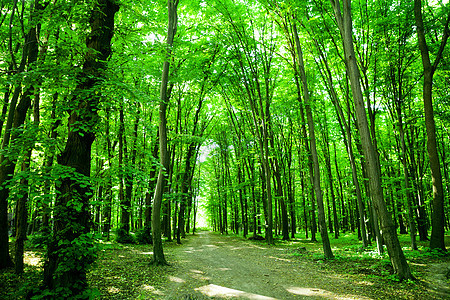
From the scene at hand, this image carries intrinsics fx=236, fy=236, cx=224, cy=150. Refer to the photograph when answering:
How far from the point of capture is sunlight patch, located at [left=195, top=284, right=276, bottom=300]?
5305 millimetres

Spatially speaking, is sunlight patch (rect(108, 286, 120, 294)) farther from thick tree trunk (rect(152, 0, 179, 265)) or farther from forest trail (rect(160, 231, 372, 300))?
thick tree trunk (rect(152, 0, 179, 265))

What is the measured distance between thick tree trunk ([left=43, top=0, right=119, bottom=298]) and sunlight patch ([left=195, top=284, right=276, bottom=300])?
2.68 m

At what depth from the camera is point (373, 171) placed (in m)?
6.64

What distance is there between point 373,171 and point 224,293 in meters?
5.13

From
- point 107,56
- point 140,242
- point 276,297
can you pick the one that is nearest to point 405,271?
point 276,297

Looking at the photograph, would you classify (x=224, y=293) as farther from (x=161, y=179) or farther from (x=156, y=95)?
(x=156, y=95)

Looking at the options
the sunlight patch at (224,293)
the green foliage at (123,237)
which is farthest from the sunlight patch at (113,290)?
the green foliage at (123,237)

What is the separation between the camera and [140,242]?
1595cm

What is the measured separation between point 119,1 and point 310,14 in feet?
30.1

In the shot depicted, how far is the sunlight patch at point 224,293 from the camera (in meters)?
5.30

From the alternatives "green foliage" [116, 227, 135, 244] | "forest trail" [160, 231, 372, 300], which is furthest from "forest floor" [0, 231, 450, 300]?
"green foliage" [116, 227, 135, 244]

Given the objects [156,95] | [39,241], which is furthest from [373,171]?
[156,95]

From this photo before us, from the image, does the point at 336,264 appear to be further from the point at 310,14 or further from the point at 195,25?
the point at 195,25

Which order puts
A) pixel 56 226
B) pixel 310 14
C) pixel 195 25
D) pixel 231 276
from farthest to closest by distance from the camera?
1. pixel 195 25
2. pixel 310 14
3. pixel 231 276
4. pixel 56 226
